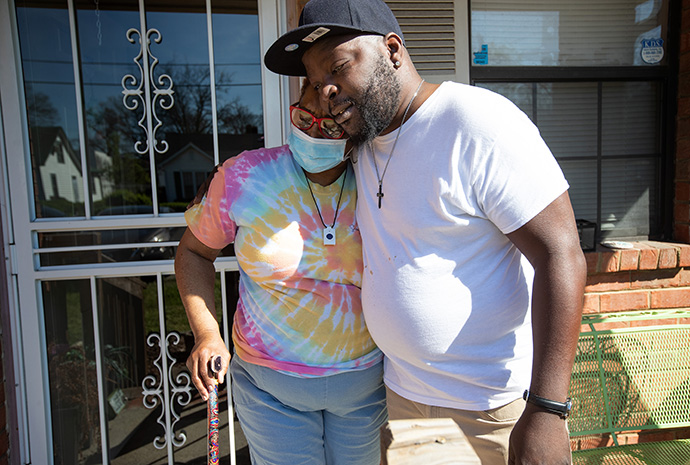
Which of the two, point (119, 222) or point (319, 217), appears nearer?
point (319, 217)

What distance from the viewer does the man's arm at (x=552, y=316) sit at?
45.8 inches

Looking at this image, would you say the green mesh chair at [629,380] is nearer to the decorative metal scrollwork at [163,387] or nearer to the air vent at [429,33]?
the air vent at [429,33]

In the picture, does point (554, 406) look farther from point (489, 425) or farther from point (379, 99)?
point (379, 99)

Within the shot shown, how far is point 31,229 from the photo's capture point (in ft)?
8.04

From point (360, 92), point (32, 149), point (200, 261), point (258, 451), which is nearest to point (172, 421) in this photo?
point (258, 451)

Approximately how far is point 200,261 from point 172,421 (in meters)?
1.32

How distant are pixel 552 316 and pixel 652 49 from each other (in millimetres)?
2616

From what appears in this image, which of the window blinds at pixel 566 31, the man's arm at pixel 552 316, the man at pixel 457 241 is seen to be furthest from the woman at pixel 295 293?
the window blinds at pixel 566 31

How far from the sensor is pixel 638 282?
2.89m

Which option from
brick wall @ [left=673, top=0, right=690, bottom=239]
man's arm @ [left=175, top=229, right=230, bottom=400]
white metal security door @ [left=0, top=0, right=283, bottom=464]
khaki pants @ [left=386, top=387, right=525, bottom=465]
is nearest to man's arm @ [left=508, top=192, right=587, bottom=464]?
khaki pants @ [left=386, top=387, right=525, bottom=465]

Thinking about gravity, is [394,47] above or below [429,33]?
below

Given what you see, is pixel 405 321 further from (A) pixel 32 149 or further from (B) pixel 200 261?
(A) pixel 32 149

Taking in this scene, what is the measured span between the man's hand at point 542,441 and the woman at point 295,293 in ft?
1.88

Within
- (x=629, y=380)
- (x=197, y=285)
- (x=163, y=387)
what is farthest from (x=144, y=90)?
(x=629, y=380)
